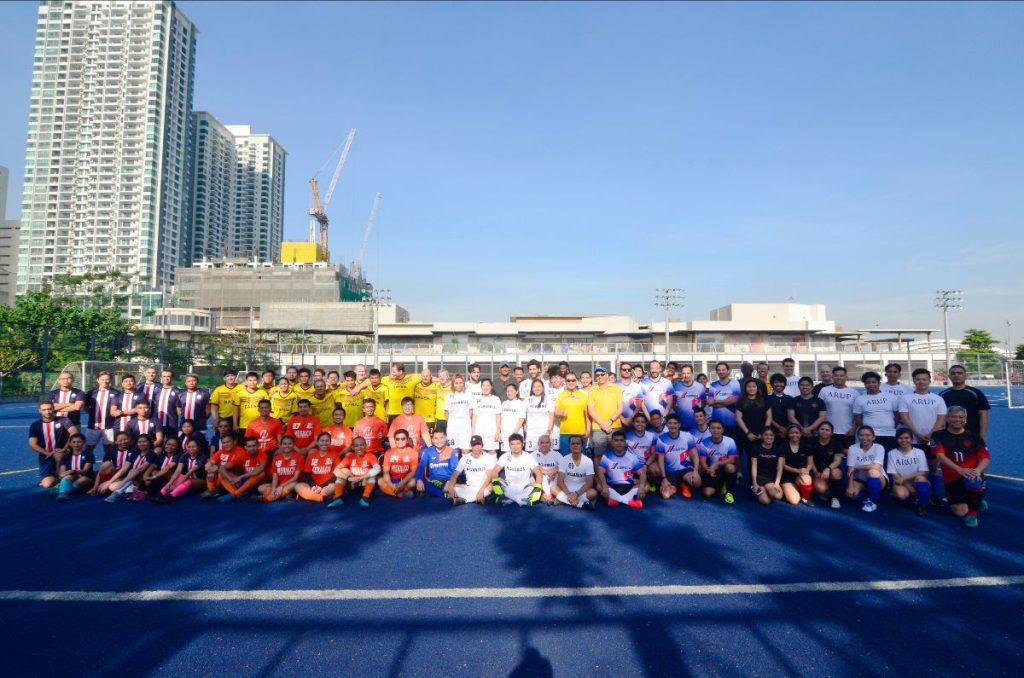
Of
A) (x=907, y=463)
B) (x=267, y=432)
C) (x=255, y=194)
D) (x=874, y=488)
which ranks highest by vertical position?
→ (x=255, y=194)

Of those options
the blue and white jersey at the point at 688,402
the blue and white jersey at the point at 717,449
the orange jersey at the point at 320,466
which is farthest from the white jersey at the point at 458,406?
the blue and white jersey at the point at 717,449

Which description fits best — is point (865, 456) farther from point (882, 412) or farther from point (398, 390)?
point (398, 390)

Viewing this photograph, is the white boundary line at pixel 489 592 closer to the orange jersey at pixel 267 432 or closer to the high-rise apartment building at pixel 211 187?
the orange jersey at pixel 267 432

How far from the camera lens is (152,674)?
3307 millimetres

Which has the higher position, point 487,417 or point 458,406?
point 458,406

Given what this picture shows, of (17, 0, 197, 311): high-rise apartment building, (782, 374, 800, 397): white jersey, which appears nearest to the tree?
(782, 374, 800, 397): white jersey

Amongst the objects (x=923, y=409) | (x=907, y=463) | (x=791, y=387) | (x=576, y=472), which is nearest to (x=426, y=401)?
(x=576, y=472)

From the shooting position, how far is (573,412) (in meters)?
8.56

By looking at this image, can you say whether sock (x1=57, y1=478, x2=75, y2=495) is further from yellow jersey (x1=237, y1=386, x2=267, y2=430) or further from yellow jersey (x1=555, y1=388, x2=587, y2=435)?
yellow jersey (x1=555, y1=388, x2=587, y2=435)

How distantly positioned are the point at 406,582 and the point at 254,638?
1.34 metres

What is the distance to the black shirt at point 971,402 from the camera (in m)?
7.04

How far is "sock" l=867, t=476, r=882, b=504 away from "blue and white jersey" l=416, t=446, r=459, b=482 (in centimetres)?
585

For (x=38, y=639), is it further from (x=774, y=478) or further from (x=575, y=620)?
(x=774, y=478)

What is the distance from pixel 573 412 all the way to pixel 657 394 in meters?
1.73
